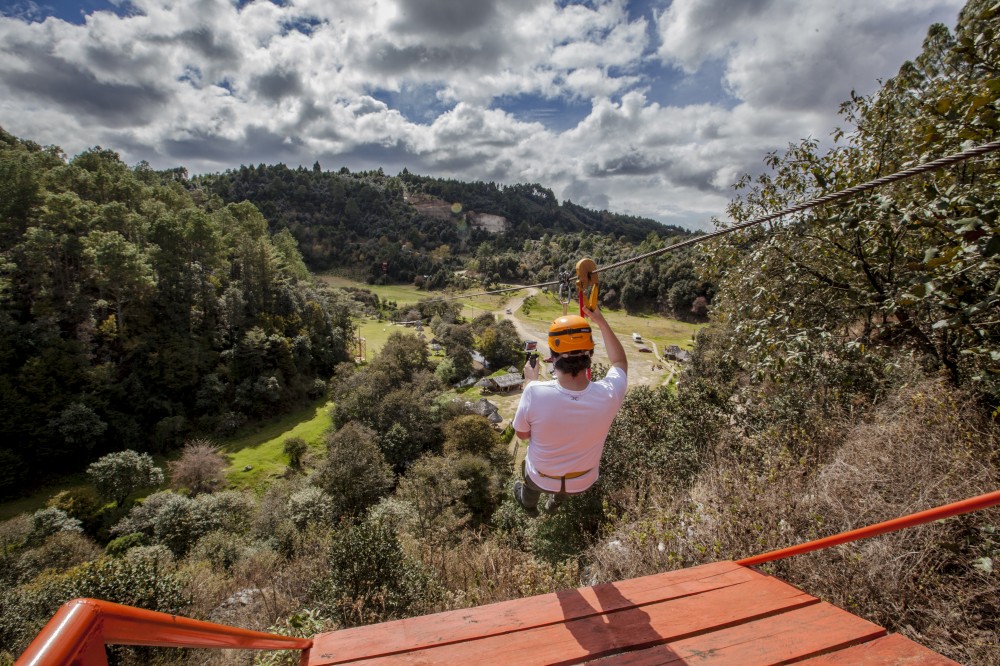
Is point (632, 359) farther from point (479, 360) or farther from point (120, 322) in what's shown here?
point (120, 322)

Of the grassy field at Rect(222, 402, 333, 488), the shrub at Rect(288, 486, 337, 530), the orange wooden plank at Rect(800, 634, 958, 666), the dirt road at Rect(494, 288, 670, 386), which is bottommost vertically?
the grassy field at Rect(222, 402, 333, 488)

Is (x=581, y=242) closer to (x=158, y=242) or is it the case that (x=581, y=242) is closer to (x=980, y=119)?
(x=158, y=242)

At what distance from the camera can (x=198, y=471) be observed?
83.6 feet

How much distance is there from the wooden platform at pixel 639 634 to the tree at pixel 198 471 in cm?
2928

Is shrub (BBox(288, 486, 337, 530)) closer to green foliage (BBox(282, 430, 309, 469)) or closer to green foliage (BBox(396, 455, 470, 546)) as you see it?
green foliage (BBox(396, 455, 470, 546))

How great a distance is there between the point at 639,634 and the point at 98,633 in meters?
2.47

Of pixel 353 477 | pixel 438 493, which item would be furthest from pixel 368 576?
pixel 353 477

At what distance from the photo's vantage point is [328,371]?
45312mm

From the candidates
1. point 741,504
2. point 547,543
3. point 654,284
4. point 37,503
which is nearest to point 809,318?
point 741,504

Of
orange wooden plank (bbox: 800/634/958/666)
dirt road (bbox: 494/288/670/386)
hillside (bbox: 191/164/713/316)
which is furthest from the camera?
hillside (bbox: 191/164/713/316)

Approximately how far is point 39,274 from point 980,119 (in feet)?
142

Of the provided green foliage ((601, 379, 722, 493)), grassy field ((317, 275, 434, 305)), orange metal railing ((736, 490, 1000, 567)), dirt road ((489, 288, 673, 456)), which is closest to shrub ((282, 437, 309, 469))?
dirt road ((489, 288, 673, 456))

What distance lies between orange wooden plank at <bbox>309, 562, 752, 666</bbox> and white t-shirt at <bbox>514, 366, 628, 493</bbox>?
681mm

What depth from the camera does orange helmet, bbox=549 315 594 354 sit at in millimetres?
2537
